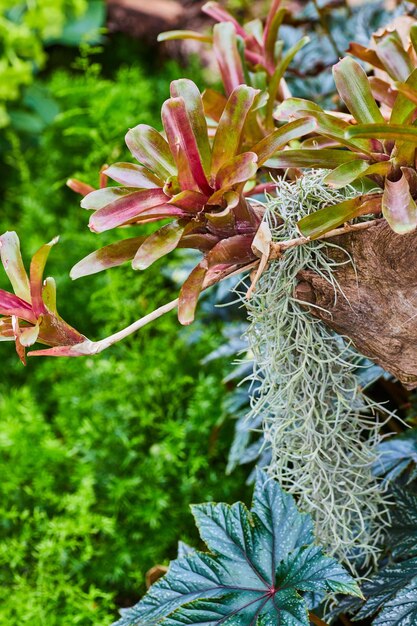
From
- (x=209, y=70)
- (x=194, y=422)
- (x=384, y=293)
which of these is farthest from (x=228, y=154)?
(x=209, y=70)

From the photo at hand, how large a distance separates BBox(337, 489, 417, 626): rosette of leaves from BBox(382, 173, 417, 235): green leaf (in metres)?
0.40

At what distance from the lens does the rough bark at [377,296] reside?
29.3 inches

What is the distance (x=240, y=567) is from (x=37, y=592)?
20.8 inches

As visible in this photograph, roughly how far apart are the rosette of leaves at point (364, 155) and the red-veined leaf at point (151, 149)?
0.37 feet

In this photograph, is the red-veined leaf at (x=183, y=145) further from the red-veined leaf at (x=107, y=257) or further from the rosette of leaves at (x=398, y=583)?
the rosette of leaves at (x=398, y=583)

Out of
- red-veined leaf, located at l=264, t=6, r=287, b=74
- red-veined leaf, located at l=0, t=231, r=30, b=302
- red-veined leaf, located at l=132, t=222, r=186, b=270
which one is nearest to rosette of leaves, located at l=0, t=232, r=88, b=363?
red-veined leaf, located at l=0, t=231, r=30, b=302

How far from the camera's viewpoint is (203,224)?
0.75m

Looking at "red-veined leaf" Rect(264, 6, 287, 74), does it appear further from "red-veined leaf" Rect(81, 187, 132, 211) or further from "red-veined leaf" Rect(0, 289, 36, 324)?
"red-veined leaf" Rect(0, 289, 36, 324)

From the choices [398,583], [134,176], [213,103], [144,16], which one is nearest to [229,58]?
[213,103]

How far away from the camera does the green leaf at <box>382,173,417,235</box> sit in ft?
2.15

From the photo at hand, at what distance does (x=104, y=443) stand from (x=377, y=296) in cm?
76

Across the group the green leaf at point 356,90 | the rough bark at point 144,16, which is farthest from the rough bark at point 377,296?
the rough bark at point 144,16

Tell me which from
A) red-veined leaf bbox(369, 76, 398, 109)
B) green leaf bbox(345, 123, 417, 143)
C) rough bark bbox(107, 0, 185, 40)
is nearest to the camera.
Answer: green leaf bbox(345, 123, 417, 143)

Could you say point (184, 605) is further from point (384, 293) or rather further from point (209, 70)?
point (209, 70)
